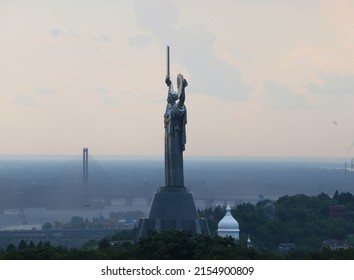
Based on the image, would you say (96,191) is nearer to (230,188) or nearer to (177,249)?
(230,188)

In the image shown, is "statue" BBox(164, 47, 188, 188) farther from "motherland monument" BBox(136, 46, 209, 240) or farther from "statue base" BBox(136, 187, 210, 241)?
"statue base" BBox(136, 187, 210, 241)

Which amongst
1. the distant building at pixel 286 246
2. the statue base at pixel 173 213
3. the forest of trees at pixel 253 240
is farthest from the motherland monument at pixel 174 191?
the distant building at pixel 286 246

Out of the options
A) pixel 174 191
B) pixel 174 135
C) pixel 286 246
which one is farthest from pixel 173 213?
pixel 286 246

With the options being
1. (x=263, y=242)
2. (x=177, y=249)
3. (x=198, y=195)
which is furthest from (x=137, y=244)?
(x=198, y=195)

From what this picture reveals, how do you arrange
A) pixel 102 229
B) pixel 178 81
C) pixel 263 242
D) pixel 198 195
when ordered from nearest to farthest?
pixel 178 81 → pixel 263 242 → pixel 102 229 → pixel 198 195

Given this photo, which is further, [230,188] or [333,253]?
[230,188]

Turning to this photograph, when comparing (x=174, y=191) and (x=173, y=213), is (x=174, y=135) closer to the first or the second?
(x=174, y=191)
